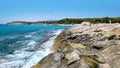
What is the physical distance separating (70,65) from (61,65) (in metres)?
0.59

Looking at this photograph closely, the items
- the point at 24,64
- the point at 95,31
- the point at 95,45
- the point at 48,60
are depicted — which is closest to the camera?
the point at 48,60

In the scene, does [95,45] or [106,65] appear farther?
[95,45]

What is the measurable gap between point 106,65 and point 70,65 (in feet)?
7.31

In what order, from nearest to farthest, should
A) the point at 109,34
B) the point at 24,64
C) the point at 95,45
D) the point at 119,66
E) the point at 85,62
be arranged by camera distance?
the point at 85,62 < the point at 119,66 < the point at 24,64 < the point at 95,45 < the point at 109,34

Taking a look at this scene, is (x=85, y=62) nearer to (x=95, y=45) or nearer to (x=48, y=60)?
(x=48, y=60)

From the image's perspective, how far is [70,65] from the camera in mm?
15781

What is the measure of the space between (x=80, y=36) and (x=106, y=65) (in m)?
16.7

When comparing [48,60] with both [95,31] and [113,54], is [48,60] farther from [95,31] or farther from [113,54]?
[95,31]

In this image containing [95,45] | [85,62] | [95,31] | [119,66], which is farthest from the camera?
[95,31]

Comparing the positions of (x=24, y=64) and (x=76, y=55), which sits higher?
(x=76, y=55)

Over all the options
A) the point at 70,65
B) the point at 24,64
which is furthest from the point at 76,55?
the point at 24,64

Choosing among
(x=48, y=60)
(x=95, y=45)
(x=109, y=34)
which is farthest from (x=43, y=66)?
(x=109, y=34)

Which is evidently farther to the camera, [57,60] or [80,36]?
[80,36]

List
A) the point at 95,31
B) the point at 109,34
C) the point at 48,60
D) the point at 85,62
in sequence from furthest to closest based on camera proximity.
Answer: the point at 95,31, the point at 109,34, the point at 48,60, the point at 85,62
